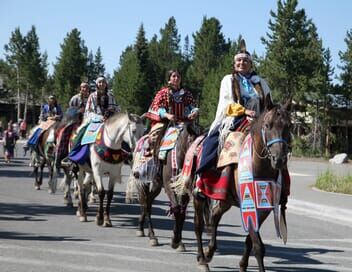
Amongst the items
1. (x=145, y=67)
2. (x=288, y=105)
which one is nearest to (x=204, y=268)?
(x=288, y=105)

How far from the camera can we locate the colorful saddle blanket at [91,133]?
11734 mm

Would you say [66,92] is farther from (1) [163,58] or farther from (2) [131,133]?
(2) [131,133]

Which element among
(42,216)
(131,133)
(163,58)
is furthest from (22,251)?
(163,58)

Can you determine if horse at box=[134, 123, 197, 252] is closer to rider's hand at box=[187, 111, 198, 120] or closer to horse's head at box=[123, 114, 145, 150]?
rider's hand at box=[187, 111, 198, 120]

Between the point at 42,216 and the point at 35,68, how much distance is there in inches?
2572

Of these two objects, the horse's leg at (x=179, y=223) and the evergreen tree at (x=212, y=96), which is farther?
the evergreen tree at (x=212, y=96)

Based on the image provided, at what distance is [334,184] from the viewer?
1872 cm

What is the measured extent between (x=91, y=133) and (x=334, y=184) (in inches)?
385

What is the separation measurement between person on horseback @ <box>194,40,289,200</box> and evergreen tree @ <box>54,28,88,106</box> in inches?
2642

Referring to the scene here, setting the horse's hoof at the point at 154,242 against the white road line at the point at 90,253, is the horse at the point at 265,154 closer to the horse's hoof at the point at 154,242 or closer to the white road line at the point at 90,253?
the white road line at the point at 90,253

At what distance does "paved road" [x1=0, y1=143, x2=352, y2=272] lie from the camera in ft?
26.2

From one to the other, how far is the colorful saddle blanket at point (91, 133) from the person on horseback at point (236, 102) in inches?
173

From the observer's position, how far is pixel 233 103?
747cm

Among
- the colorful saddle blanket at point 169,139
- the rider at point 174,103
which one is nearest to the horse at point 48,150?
the rider at point 174,103
